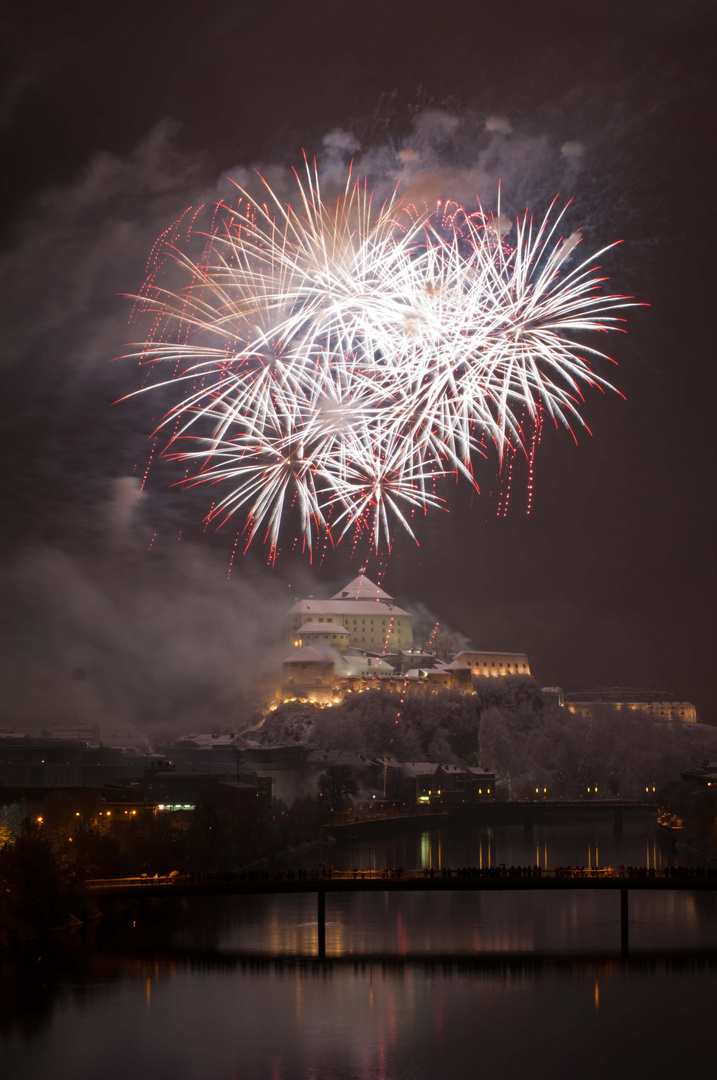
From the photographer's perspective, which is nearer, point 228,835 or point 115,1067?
point 115,1067

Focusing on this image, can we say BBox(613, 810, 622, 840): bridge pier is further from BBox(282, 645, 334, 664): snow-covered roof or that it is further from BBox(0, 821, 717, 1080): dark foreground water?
BBox(282, 645, 334, 664): snow-covered roof

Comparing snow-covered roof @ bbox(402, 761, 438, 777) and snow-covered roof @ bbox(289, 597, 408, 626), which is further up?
snow-covered roof @ bbox(289, 597, 408, 626)

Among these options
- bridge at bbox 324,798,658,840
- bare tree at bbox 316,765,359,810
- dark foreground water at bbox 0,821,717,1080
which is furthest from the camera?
bare tree at bbox 316,765,359,810

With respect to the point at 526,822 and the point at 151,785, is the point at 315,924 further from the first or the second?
the point at 526,822

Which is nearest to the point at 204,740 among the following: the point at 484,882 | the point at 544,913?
the point at 544,913

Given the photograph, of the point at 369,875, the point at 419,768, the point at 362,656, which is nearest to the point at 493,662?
the point at 362,656

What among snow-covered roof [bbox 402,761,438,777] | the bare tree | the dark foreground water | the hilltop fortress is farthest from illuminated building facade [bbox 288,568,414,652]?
the dark foreground water

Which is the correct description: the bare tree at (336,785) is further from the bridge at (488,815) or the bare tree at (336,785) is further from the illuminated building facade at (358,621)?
the illuminated building facade at (358,621)
